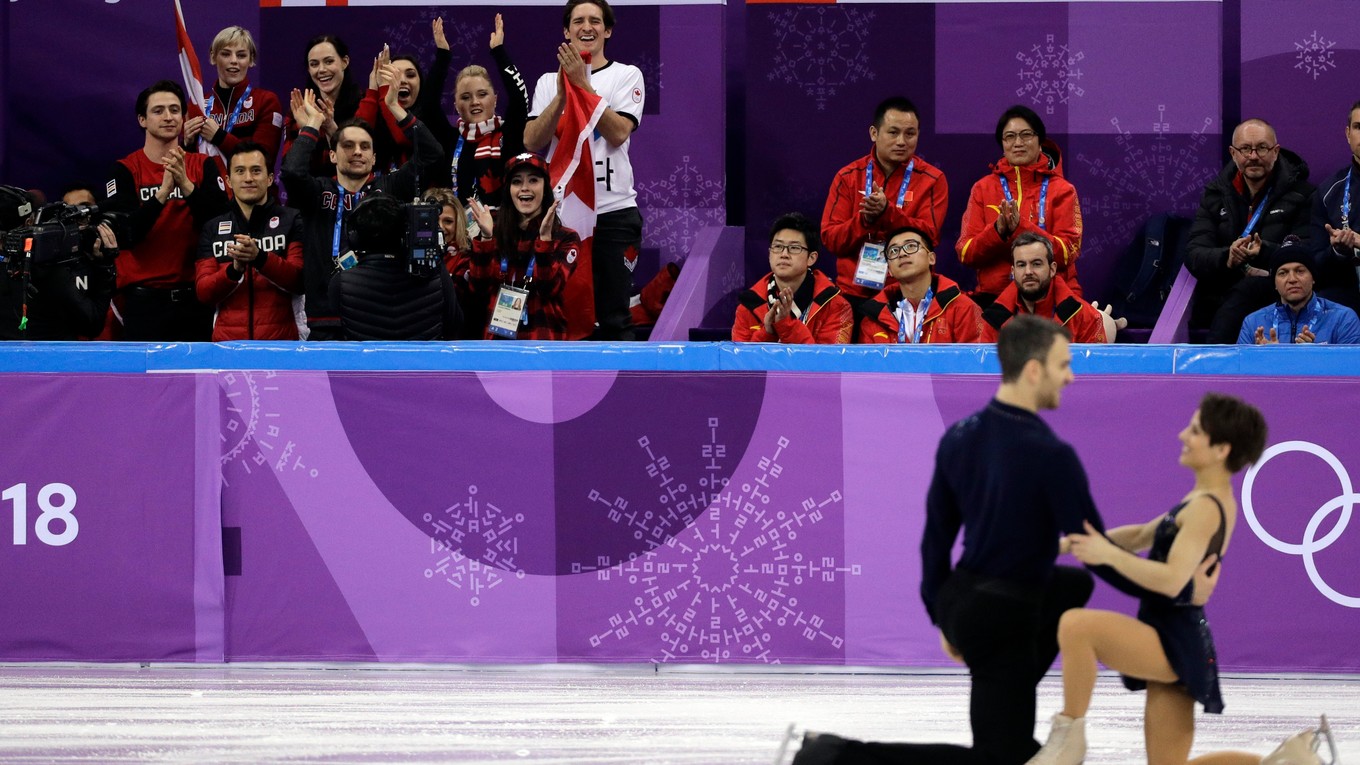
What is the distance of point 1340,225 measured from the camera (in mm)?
9102

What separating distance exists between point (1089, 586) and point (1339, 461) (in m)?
2.51

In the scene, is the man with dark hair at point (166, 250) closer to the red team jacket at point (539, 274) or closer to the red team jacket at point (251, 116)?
the red team jacket at point (251, 116)

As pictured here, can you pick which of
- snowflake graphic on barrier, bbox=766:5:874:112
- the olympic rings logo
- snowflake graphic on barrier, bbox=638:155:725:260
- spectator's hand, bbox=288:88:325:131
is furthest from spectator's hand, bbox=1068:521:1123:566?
snowflake graphic on barrier, bbox=766:5:874:112

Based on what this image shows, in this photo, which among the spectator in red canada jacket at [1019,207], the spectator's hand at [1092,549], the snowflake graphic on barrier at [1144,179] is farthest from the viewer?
the snowflake graphic on barrier at [1144,179]

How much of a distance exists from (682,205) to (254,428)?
4.53 meters

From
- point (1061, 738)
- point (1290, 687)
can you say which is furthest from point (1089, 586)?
point (1290, 687)

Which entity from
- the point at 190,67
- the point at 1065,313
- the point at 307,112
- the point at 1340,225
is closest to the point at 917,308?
the point at 1065,313

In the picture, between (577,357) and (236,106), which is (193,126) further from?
(577,357)

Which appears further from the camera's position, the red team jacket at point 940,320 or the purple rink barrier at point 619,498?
the red team jacket at point 940,320

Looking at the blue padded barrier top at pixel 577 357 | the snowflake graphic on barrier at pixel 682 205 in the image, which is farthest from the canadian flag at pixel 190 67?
the blue padded barrier top at pixel 577 357

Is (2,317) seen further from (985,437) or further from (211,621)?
(985,437)

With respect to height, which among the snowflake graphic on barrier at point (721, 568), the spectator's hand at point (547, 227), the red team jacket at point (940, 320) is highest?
the spectator's hand at point (547, 227)

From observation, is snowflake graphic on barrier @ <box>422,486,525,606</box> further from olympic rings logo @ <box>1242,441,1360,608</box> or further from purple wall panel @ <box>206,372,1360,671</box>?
olympic rings logo @ <box>1242,441,1360,608</box>

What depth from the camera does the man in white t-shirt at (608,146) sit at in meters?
9.25
